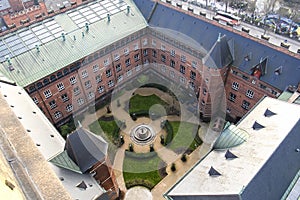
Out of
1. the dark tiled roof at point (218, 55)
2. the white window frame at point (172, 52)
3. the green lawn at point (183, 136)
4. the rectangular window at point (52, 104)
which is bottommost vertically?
the green lawn at point (183, 136)

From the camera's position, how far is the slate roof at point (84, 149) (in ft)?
131

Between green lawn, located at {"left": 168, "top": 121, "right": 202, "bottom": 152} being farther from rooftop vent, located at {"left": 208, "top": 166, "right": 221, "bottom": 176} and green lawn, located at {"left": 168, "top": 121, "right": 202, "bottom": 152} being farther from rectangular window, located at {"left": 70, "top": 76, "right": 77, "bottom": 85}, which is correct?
rectangular window, located at {"left": 70, "top": 76, "right": 77, "bottom": 85}

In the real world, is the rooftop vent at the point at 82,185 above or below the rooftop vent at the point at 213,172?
below

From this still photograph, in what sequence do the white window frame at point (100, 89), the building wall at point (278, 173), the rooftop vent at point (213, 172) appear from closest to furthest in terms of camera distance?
the building wall at point (278, 173), the rooftop vent at point (213, 172), the white window frame at point (100, 89)

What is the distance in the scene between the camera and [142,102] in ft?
220

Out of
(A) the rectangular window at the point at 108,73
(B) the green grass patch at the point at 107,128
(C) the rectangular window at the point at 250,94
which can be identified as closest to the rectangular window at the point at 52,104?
(B) the green grass patch at the point at 107,128

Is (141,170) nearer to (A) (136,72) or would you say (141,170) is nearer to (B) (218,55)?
(B) (218,55)

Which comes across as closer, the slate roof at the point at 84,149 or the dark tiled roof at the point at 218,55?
the slate roof at the point at 84,149

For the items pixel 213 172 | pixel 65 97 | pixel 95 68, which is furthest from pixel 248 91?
pixel 65 97

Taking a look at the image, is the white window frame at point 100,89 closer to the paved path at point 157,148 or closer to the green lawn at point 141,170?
the paved path at point 157,148

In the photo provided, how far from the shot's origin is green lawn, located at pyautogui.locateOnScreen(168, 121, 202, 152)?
2290 inches

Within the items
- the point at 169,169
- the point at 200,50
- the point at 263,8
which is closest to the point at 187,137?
the point at 169,169

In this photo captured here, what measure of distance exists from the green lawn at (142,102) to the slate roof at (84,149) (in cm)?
2382

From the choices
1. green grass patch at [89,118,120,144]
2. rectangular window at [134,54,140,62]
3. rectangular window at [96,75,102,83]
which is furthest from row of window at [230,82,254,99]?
rectangular window at [96,75,102,83]
